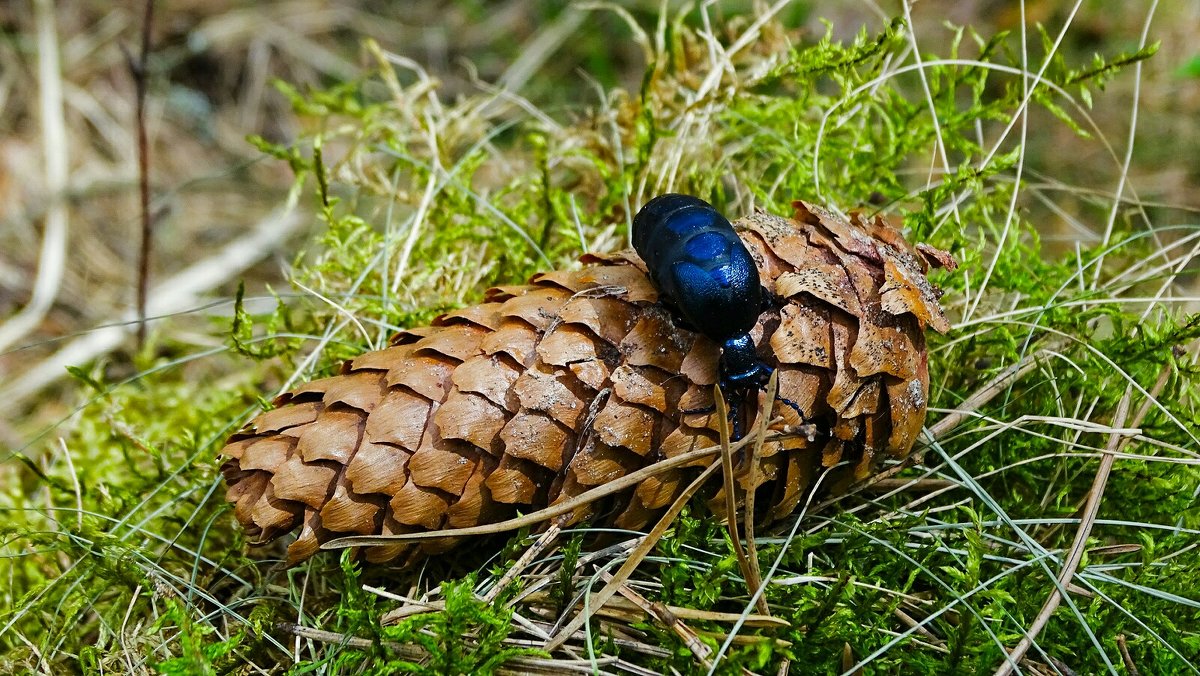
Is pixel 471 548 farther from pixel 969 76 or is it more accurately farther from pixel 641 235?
pixel 969 76

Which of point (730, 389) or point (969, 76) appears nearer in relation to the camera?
point (730, 389)

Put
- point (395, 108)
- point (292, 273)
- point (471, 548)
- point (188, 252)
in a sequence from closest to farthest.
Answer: point (471, 548), point (292, 273), point (395, 108), point (188, 252)

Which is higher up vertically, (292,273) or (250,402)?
(292,273)

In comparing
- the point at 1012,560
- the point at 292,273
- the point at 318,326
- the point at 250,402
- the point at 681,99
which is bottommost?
the point at 1012,560

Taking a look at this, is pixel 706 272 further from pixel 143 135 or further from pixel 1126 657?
pixel 143 135

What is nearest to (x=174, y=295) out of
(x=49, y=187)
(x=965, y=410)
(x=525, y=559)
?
(x=49, y=187)

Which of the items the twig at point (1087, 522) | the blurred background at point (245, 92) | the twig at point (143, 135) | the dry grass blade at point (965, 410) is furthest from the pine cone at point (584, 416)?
the blurred background at point (245, 92)

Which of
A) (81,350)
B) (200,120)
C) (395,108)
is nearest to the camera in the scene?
(395,108)

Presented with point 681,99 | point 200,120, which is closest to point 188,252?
point 200,120
